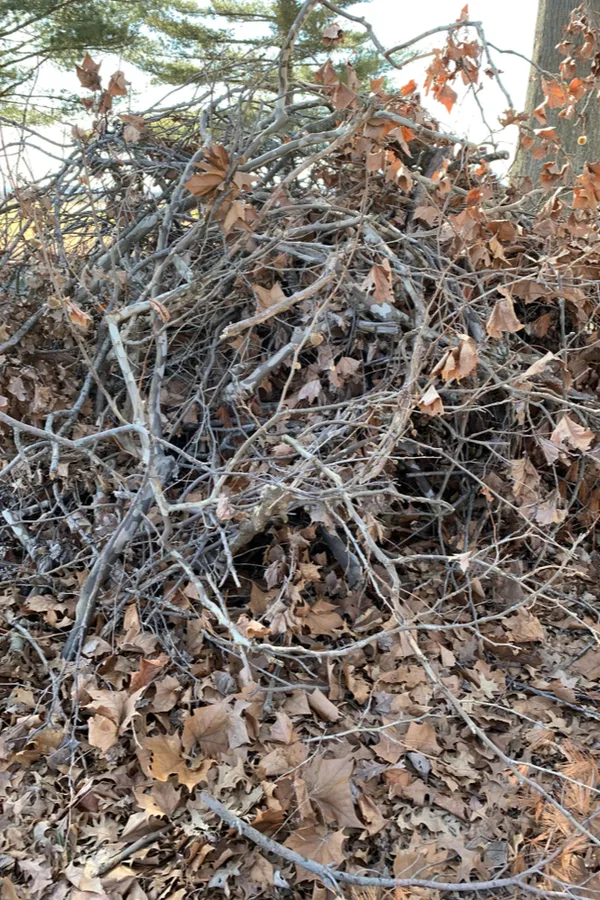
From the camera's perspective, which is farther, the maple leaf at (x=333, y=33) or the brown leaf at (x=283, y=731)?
the maple leaf at (x=333, y=33)

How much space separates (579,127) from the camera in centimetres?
520

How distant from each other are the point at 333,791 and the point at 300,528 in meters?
1.05

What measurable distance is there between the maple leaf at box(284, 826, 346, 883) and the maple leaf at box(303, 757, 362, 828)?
2.3 inches

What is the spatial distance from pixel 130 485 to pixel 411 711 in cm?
148

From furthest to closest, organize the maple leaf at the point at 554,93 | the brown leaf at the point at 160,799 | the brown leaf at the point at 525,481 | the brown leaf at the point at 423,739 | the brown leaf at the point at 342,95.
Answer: the maple leaf at the point at 554,93, the brown leaf at the point at 525,481, the brown leaf at the point at 342,95, the brown leaf at the point at 423,739, the brown leaf at the point at 160,799

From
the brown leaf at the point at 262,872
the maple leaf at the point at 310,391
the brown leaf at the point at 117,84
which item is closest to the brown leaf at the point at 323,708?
the brown leaf at the point at 262,872

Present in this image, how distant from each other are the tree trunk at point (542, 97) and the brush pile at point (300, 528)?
224 cm

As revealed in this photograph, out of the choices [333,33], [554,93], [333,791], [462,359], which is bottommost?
[333,791]

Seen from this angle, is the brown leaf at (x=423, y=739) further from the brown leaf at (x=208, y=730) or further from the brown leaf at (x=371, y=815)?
the brown leaf at (x=208, y=730)

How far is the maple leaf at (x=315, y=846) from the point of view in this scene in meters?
1.81

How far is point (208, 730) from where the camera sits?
208 cm

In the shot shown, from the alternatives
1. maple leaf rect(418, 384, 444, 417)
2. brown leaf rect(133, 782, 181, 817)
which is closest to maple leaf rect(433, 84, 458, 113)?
maple leaf rect(418, 384, 444, 417)

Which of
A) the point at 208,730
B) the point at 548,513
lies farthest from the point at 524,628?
the point at 208,730

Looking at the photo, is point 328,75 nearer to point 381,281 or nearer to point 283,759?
point 381,281
